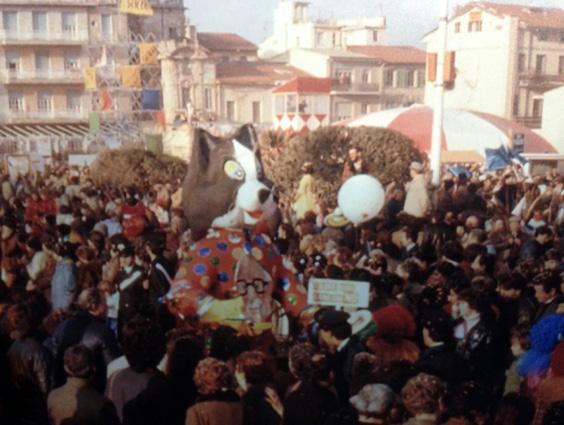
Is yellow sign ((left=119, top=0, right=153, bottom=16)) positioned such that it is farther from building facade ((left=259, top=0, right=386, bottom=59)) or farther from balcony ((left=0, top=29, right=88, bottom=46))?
building facade ((left=259, top=0, right=386, bottom=59))

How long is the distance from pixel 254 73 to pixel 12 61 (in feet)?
4.47

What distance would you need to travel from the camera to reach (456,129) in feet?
12.5

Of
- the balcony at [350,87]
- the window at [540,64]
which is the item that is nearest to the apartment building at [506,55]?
the window at [540,64]

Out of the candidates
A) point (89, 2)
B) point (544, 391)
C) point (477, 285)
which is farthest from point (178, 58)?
point (544, 391)

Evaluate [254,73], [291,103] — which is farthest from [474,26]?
[254,73]

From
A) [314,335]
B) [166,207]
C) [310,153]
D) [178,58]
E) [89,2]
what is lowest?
[314,335]

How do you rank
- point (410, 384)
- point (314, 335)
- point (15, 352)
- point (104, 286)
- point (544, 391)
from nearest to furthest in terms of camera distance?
point (410, 384) < point (544, 391) < point (15, 352) < point (314, 335) < point (104, 286)

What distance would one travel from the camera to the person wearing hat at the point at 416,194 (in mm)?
3844

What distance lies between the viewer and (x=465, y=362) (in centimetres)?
312

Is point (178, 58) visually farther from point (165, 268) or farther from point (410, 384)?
point (410, 384)

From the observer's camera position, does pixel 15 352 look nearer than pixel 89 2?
Yes

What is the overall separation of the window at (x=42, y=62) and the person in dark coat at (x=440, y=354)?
95.2 inches

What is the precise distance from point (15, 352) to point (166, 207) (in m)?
1.10

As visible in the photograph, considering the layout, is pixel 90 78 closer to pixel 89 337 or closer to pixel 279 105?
pixel 279 105
